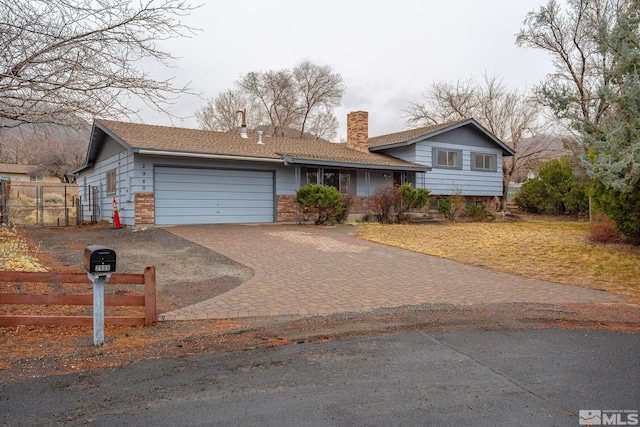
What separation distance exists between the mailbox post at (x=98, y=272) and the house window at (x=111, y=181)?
13384 mm

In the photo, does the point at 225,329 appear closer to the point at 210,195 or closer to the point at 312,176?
the point at 210,195

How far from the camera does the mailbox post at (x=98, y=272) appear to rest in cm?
404

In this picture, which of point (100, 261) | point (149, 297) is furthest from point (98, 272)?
point (149, 297)

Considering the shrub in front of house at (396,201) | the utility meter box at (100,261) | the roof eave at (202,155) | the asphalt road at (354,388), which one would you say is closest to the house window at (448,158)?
the shrub in front of house at (396,201)

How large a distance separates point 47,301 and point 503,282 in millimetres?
6868

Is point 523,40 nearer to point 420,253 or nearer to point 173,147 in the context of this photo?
point 420,253

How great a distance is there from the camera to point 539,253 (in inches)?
403

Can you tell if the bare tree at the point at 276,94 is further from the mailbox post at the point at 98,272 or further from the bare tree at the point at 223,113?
the mailbox post at the point at 98,272

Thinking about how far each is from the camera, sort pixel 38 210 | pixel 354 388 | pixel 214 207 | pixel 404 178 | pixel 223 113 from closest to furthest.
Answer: pixel 354 388 → pixel 214 207 → pixel 38 210 → pixel 404 178 → pixel 223 113

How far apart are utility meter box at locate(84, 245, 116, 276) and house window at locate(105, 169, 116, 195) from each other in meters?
13.4

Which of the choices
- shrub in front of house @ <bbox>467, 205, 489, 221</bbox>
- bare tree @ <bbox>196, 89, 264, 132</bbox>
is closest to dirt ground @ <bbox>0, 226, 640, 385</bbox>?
shrub in front of house @ <bbox>467, 205, 489, 221</bbox>

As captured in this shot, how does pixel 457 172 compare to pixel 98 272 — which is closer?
pixel 98 272

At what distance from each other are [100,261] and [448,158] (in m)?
20.1

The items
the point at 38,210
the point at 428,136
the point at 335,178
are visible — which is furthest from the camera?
the point at 428,136
